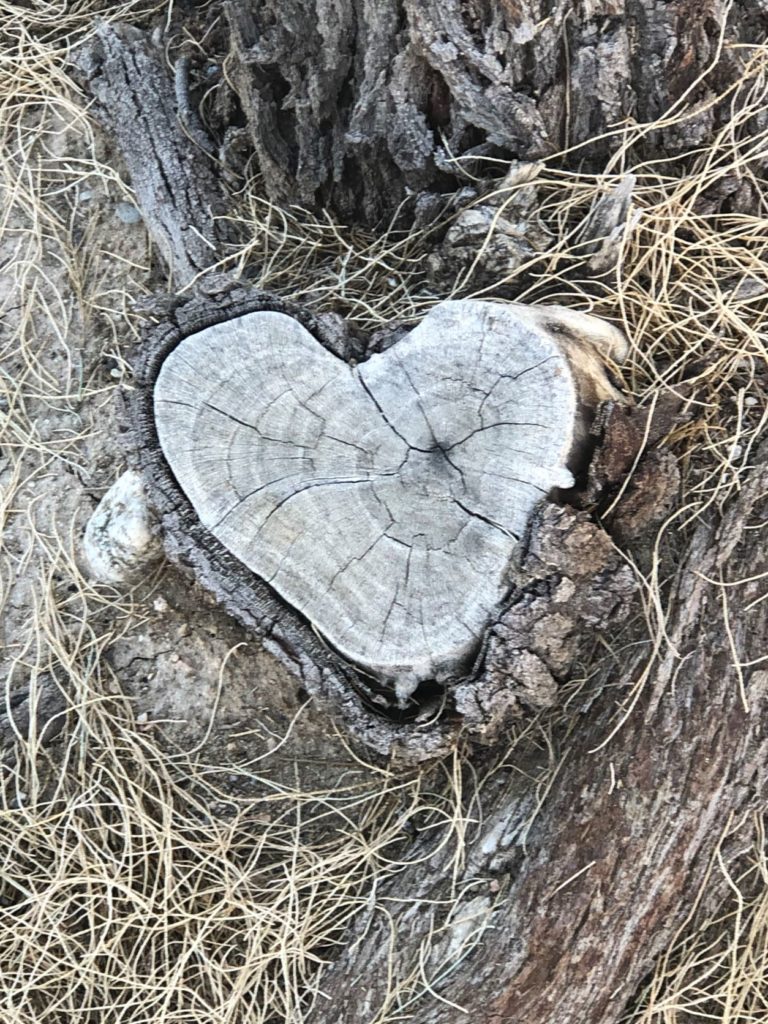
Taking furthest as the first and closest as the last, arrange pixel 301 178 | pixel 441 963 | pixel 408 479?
1. pixel 301 178
2. pixel 441 963
3. pixel 408 479

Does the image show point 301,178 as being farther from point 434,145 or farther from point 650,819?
point 650,819

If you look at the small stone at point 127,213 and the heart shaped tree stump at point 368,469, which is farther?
the small stone at point 127,213

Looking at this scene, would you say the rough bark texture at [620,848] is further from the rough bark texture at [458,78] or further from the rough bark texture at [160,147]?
the rough bark texture at [160,147]

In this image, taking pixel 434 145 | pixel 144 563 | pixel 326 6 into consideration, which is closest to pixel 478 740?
pixel 144 563

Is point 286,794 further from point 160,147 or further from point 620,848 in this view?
point 160,147

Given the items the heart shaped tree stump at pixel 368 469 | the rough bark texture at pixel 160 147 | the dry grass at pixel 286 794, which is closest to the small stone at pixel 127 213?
the rough bark texture at pixel 160 147

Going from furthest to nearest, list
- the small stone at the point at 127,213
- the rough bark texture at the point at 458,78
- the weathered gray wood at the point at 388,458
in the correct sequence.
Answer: the small stone at the point at 127,213 < the rough bark texture at the point at 458,78 < the weathered gray wood at the point at 388,458

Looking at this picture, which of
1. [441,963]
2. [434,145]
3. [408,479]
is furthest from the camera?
[434,145]

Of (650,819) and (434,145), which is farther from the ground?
(434,145)
